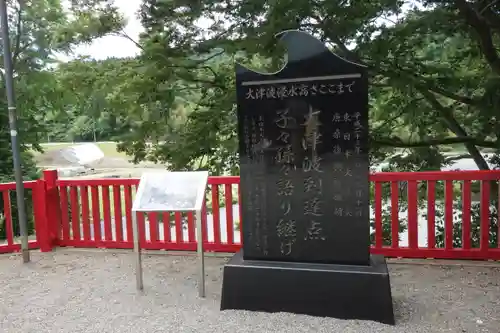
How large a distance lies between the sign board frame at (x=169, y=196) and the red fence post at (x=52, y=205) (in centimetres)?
203

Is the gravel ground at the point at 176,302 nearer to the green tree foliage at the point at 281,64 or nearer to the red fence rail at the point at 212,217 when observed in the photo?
the red fence rail at the point at 212,217

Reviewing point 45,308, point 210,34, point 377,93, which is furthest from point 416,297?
point 210,34

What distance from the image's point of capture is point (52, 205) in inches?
212

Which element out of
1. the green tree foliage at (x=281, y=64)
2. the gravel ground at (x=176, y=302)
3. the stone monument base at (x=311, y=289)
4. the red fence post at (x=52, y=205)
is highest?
the green tree foliage at (x=281, y=64)

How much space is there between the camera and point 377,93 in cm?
652

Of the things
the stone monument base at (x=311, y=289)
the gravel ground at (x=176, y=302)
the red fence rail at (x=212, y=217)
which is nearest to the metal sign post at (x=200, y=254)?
the gravel ground at (x=176, y=302)

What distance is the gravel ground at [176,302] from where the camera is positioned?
311 cm

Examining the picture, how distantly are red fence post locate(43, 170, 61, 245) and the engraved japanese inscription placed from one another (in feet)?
10.0

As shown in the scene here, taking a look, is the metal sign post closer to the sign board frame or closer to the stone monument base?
the sign board frame

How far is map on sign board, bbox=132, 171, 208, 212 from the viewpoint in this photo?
146 inches

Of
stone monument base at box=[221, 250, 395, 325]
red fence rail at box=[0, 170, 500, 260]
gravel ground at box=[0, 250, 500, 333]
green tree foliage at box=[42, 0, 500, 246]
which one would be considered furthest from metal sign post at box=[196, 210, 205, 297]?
green tree foliage at box=[42, 0, 500, 246]

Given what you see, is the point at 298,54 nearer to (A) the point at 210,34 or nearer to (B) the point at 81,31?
(A) the point at 210,34

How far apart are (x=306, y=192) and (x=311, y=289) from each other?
2.43 ft

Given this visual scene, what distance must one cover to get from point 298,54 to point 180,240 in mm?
2848
